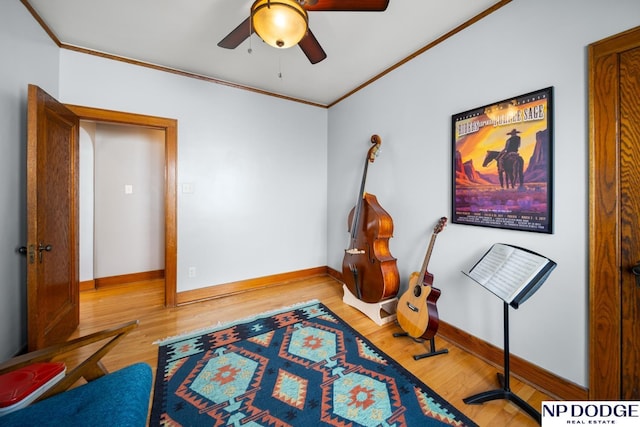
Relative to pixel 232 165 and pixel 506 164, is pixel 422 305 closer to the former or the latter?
pixel 506 164

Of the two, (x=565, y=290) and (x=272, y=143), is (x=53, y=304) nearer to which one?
(x=272, y=143)

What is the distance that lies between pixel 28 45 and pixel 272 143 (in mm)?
2115

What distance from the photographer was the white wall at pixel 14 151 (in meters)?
1.56

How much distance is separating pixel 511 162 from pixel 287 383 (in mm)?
2086

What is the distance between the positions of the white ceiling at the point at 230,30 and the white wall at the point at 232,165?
0.24 meters

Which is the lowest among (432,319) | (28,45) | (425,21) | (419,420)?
(419,420)

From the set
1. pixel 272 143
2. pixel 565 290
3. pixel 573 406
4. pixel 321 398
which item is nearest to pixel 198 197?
pixel 272 143

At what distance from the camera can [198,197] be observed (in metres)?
2.78

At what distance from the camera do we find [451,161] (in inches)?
77.4

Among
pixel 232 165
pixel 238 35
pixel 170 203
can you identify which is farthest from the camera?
pixel 232 165

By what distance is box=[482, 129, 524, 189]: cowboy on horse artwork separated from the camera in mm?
1577

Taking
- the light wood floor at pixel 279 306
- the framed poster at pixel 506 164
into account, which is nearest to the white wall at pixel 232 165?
the light wood floor at pixel 279 306

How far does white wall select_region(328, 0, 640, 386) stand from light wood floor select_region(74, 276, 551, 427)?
324mm

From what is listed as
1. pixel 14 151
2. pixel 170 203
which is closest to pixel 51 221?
pixel 14 151
